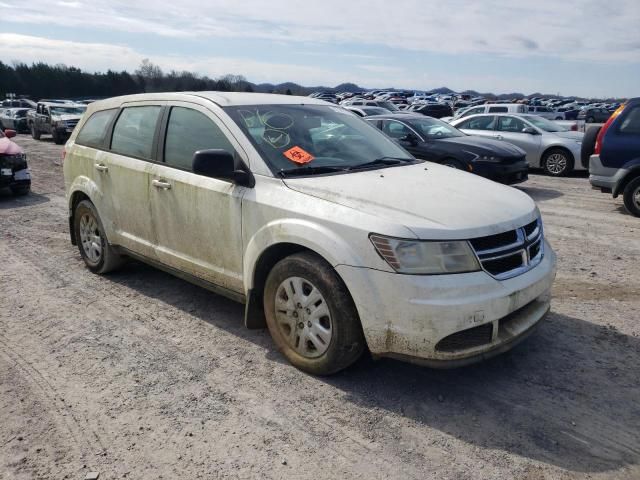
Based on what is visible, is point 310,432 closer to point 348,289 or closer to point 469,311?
point 348,289

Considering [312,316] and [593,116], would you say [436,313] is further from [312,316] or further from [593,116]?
[593,116]

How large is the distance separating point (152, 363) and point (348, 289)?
1.56 metres

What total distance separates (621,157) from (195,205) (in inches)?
289

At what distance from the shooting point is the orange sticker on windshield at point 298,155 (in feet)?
12.7

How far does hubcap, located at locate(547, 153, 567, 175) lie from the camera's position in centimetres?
1291

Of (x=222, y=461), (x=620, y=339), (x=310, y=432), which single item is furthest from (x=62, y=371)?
(x=620, y=339)

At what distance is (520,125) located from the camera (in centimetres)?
1359

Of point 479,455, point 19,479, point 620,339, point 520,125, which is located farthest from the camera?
point 520,125

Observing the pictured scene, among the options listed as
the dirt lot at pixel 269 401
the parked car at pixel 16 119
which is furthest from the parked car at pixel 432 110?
the dirt lot at pixel 269 401

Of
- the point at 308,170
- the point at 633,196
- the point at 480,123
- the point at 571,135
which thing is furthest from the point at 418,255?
the point at 480,123

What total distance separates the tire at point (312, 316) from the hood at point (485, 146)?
24.8ft

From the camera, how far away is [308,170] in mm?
3803

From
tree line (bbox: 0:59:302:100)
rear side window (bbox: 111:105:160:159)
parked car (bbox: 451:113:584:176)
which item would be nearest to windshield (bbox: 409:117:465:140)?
parked car (bbox: 451:113:584:176)

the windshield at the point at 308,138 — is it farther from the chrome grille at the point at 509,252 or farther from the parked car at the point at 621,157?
the parked car at the point at 621,157
